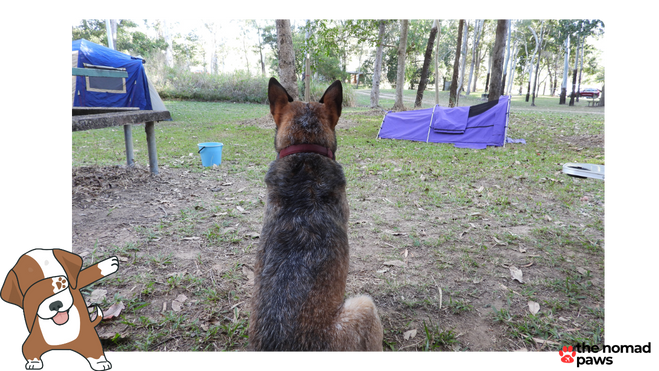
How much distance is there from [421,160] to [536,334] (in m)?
5.71

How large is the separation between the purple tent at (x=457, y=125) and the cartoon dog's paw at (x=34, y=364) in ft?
32.5

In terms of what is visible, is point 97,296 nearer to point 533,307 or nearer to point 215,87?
point 533,307

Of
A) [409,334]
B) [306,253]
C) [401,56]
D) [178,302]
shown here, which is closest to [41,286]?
[306,253]

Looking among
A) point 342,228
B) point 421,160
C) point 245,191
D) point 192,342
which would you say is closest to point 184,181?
point 245,191

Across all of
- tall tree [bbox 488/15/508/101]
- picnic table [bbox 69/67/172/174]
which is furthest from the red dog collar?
tall tree [bbox 488/15/508/101]

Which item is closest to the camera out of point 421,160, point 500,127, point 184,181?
point 184,181

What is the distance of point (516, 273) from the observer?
3318 mm

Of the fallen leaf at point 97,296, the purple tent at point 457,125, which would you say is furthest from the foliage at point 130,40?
the fallen leaf at point 97,296

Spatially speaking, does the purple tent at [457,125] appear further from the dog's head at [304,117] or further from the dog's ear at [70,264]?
the dog's ear at [70,264]

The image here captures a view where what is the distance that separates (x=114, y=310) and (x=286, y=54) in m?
9.82

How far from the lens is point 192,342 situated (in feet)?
8.00

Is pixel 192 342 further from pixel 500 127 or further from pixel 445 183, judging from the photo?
pixel 500 127

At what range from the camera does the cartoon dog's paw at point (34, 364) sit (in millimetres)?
1586

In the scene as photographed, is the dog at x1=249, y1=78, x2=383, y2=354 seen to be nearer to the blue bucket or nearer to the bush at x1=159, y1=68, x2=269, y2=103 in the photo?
the blue bucket
